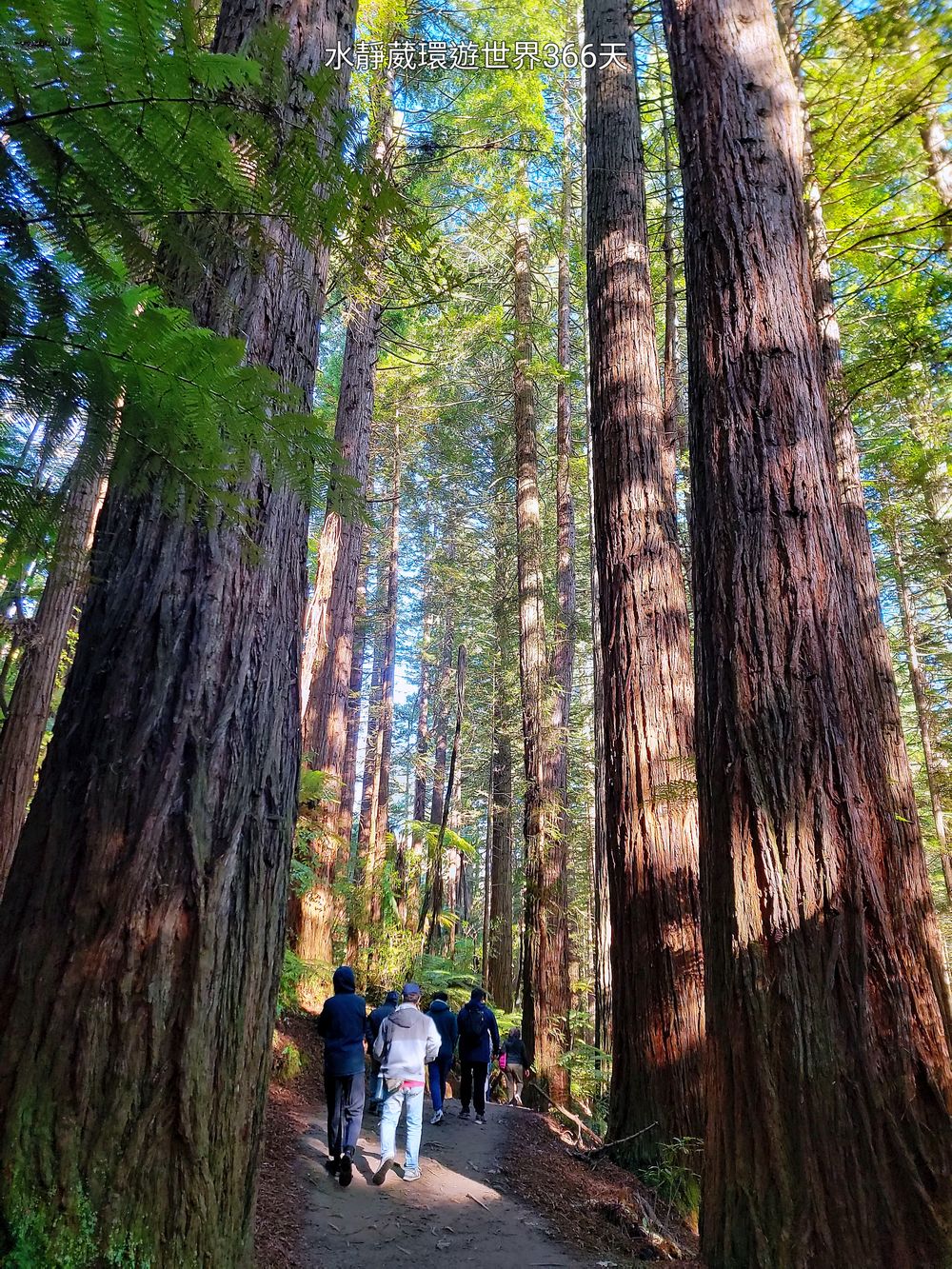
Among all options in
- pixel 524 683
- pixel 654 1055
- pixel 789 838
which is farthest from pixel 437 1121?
pixel 789 838

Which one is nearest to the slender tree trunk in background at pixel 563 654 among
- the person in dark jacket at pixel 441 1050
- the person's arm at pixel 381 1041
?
the person in dark jacket at pixel 441 1050

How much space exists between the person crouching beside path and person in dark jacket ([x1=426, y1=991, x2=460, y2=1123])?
2.27 m

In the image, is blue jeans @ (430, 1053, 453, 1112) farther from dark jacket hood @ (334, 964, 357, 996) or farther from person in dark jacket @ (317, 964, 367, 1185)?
dark jacket hood @ (334, 964, 357, 996)

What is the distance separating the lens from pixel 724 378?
11.0 feet

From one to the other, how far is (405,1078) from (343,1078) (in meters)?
0.65

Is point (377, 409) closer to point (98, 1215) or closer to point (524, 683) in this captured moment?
point (524, 683)

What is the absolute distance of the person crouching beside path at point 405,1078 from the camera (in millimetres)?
6113

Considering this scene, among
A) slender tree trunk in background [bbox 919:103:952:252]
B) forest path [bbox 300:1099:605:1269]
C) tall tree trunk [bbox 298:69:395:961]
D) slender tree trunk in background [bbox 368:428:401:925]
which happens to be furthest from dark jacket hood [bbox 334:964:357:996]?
slender tree trunk in background [bbox 368:428:401:925]

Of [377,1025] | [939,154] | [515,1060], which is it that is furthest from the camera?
[515,1060]

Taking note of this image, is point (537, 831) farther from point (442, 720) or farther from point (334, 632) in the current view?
point (442, 720)

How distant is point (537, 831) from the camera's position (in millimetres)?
10266

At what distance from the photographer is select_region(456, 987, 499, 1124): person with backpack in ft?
28.4

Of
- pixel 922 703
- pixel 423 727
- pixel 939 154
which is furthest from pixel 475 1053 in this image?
pixel 423 727

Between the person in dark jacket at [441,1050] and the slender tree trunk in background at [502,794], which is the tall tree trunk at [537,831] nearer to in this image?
the person in dark jacket at [441,1050]
